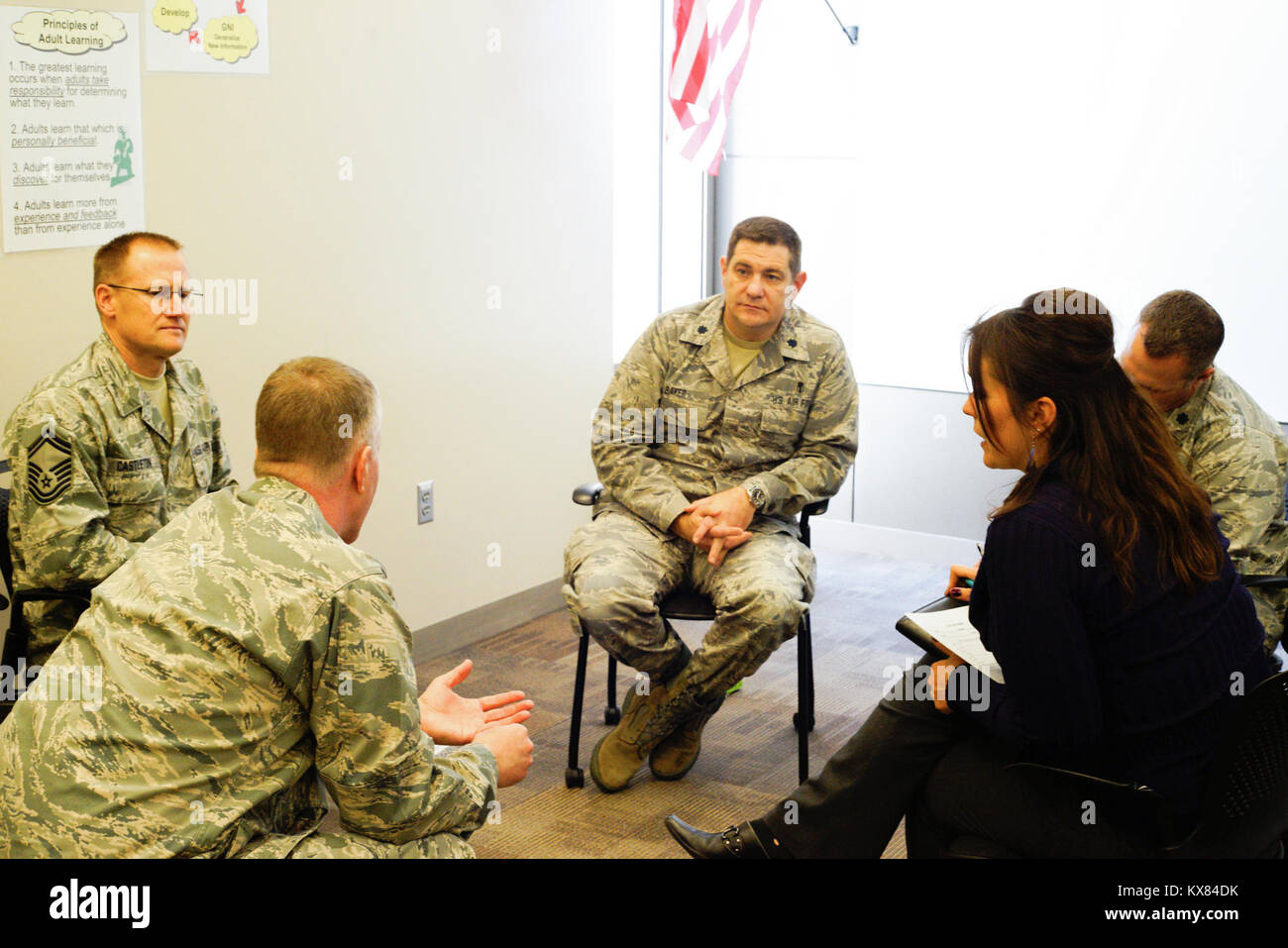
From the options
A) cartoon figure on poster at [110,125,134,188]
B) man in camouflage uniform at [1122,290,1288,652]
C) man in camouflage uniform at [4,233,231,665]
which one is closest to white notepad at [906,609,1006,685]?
man in camouflage uniform at [1122,290,1288,652]

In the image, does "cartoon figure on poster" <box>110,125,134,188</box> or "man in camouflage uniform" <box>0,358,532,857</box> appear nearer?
"man in camouflage uniform" <box>0,358,532,857</box>

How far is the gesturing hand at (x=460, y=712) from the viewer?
198 cm

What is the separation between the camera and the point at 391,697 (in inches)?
64.4

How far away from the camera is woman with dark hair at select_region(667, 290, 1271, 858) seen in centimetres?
173

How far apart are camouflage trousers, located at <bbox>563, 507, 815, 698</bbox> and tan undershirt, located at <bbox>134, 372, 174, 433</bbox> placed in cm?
99

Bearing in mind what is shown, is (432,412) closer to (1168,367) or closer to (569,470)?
(569,470)

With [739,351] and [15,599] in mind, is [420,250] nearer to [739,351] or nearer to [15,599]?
[739,351]

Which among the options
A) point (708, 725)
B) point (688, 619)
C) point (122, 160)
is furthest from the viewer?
point (708, 725)

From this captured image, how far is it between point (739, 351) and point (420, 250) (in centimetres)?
105

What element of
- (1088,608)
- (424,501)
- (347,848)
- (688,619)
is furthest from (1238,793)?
(424,501)

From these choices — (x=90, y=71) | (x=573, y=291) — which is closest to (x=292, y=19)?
(x=90, y=71)

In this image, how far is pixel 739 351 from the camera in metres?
3.31

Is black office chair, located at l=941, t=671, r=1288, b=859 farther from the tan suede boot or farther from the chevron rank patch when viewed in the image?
the chevron rank patch

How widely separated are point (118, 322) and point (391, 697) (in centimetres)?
133
